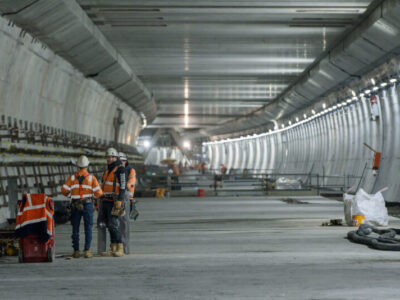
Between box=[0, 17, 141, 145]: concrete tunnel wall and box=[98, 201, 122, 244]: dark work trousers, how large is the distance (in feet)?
23.6

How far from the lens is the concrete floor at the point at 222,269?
341 inches

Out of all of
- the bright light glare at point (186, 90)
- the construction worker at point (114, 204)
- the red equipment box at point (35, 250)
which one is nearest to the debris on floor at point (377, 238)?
the construction worker at point (114, 204)

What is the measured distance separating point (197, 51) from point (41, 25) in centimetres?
998

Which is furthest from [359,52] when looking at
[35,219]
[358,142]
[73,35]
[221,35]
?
[35,219]

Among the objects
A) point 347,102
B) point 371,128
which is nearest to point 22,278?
point 371,128

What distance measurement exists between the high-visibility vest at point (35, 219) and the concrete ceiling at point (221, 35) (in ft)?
30.7

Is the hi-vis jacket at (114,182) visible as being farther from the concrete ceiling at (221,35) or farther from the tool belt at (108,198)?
the concrete ceiling at (221,35)

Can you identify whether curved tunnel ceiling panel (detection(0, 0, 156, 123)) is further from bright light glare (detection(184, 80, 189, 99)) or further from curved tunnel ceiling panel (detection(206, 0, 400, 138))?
curved tunnel ceiling panel (detection(206, 0, 400, 138))

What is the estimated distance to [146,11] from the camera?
2119cm

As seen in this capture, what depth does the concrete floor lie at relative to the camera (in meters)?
8.67

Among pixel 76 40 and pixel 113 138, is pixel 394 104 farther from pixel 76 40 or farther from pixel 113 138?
pixel 113 138

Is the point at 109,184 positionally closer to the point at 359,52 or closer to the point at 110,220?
the point at 110,220

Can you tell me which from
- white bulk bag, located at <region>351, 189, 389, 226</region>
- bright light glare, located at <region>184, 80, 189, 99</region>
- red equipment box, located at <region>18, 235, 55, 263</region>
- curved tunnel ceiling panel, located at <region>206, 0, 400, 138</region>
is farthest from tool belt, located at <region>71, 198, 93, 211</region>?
bright light glare, located at <region>184, 80, 189, 99</region>

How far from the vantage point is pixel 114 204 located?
41.1 feet
